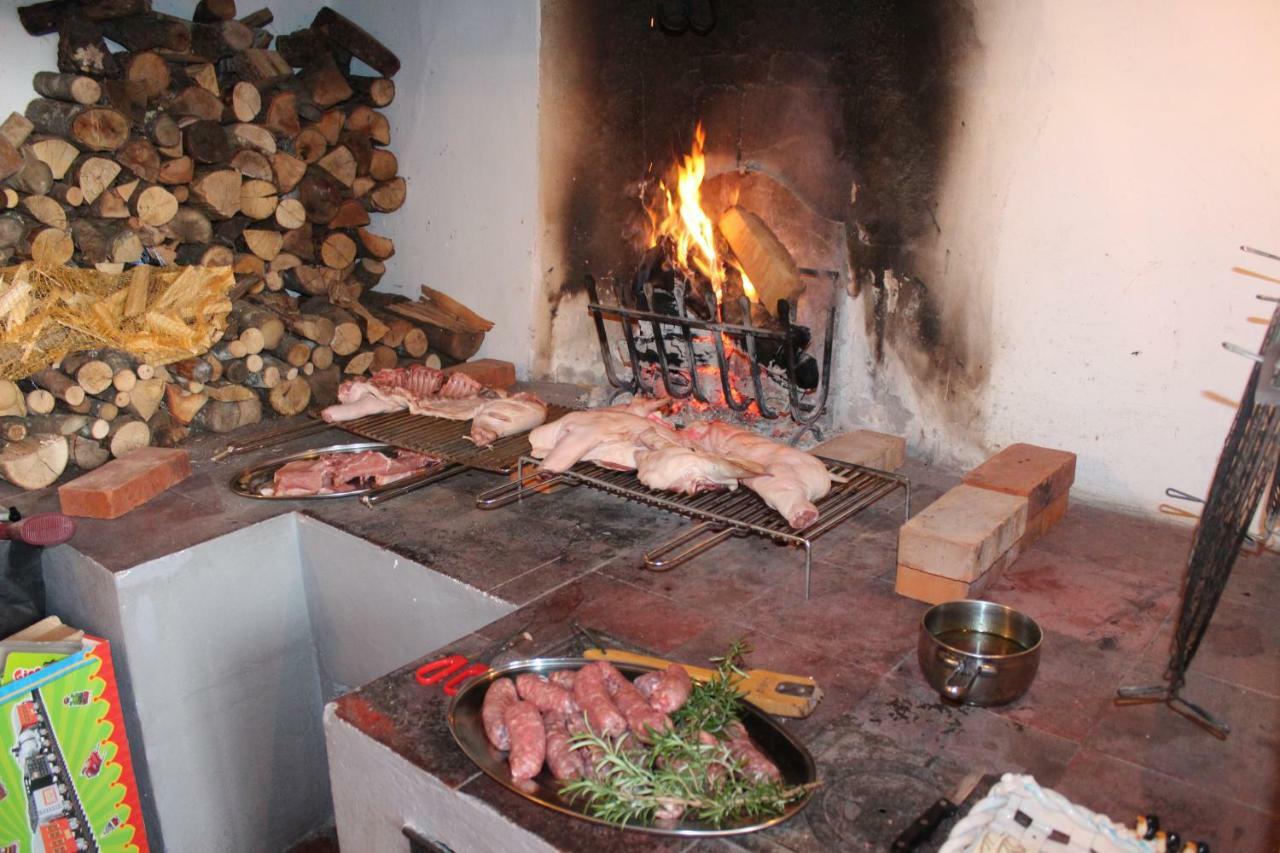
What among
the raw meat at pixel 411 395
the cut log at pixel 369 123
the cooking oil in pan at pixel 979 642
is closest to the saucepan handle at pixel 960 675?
the cooking oil in pan at pixel 979 642

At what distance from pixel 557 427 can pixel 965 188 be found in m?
2.10

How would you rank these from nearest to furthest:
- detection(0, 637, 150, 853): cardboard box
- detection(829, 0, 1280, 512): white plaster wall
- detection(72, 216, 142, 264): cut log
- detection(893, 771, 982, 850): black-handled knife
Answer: detection(893, 771, 982, 850): black-handled knife → detection(0, 637, 150, 853): cardboard box → detection(829, 0, 1280, 512): white plaster wall → detection(72, 216, 142, 264): cut log

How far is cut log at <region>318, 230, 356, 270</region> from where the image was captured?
621 centimetres

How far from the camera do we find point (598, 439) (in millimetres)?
4176

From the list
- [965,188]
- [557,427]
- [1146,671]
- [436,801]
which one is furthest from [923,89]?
[436,801]

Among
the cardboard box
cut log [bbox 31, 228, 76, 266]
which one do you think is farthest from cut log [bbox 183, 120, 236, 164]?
the cardboard box

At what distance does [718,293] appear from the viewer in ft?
17.3

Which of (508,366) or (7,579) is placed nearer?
(7,579)

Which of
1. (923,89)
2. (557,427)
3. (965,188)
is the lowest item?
(557,427)

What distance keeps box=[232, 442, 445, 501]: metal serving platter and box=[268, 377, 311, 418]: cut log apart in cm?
70

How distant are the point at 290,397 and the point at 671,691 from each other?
374 cm

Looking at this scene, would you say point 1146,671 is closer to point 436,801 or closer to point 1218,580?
point 1218,580

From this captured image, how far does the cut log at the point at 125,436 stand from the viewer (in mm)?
4863

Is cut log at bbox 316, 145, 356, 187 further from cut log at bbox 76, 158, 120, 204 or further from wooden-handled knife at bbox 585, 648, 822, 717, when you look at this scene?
wooden-handled knife at bbox 585, 648, 822, 717
